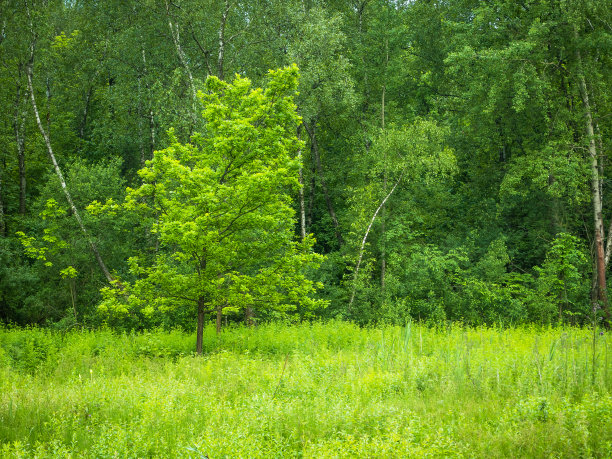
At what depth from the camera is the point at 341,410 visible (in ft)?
19.3

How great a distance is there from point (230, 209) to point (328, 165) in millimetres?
14168

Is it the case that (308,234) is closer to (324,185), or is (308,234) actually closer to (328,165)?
(324,185)

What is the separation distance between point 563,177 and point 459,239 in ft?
17.0

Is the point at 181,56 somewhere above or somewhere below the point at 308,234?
above

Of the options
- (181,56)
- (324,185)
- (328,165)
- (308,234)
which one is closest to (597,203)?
(308,234)

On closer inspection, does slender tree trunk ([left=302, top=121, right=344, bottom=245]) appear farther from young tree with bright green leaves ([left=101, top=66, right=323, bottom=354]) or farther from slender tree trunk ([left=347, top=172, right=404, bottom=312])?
young tree with bright green leaves ([left=101, top=66, right=323, bottom=354])

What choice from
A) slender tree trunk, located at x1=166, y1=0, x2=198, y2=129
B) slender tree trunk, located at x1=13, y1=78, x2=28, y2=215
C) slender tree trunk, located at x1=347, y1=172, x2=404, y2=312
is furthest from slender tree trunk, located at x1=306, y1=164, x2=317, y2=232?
slender tree trunk, located at x1=13, y1=78, x2=28, y2=215

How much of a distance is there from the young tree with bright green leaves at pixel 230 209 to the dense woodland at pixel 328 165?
0.21 feet

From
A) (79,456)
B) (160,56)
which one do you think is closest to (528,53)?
(160,56)

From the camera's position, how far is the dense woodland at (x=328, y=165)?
1229 cm

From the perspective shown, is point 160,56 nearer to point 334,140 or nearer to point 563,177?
point 334,140

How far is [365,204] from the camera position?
66.1 feet

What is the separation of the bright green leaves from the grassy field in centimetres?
246

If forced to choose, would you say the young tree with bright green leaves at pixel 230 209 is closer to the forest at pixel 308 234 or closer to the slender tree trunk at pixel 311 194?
the forest at pixel 308 234
